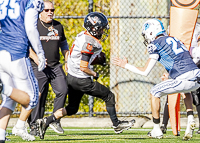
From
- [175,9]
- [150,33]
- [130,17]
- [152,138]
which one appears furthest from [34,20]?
[130,17]

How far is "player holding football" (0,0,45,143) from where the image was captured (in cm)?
509

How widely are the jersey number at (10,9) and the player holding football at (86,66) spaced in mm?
1858

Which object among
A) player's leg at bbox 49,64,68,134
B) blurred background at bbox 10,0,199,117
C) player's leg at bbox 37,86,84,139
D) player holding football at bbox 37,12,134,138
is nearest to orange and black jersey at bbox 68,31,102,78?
player holding football at bbox 37,12,134,138

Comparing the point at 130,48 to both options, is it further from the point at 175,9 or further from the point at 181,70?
A: the point at 181,70

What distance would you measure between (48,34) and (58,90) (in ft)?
2.88

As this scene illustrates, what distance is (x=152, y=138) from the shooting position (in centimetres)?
712

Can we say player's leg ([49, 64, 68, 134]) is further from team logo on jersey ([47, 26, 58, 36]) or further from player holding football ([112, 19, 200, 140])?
player holding football ([112, 19, 200, 140])

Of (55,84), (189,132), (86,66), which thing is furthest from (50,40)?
(189,132)

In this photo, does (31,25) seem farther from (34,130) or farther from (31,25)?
(34,130)

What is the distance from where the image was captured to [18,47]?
5191 mm

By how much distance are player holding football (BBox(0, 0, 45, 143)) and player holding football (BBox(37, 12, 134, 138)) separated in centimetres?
174

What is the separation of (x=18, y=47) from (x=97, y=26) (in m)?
2.05

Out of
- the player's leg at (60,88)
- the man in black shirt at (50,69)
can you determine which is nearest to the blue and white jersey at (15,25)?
the man in black shirt at (50,69)

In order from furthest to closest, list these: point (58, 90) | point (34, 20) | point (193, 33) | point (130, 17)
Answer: point (130, 17)
point (193, 33)
point (58, 90)
point (34, 20)
